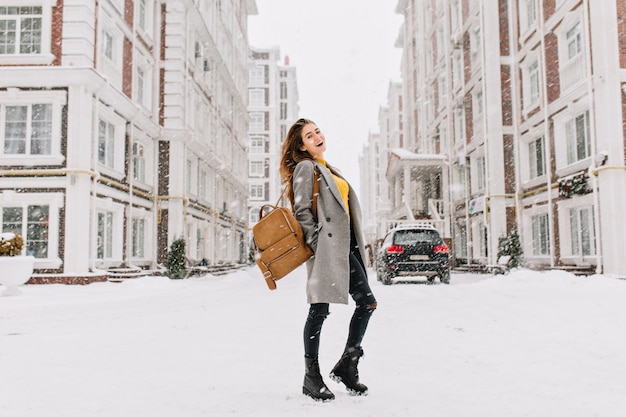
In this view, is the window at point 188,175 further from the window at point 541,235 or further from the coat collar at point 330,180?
the coat collar at point 330,180

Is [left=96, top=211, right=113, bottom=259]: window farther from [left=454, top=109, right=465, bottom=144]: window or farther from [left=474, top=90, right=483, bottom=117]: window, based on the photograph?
[left=454, top=109, right=465, bottom=144]: window

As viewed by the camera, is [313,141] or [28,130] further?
[28,130]

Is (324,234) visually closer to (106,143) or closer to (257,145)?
(106,143)

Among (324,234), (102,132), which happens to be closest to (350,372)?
(324,234)

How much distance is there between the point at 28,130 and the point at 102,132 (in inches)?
88.2

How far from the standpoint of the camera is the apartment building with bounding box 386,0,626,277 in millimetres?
13523

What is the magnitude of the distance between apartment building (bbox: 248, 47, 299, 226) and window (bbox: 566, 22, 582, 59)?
2031 inches

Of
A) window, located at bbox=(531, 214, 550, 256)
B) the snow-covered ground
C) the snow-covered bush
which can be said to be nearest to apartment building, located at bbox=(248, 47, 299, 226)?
window, located at bbox=(531, 214, 550, 256)

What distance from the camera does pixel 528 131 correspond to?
19188 mm

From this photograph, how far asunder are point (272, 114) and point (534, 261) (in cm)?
5299

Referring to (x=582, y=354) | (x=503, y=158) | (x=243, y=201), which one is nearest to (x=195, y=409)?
(x=582, y=354)

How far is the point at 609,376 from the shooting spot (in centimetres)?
386

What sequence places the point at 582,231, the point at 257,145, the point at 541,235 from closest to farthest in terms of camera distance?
the point at 582,231
the point at 541,235
the point at 257,145

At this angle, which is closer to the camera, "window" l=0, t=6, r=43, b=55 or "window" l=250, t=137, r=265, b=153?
"window" l=0, t=6, r=43, b=55
